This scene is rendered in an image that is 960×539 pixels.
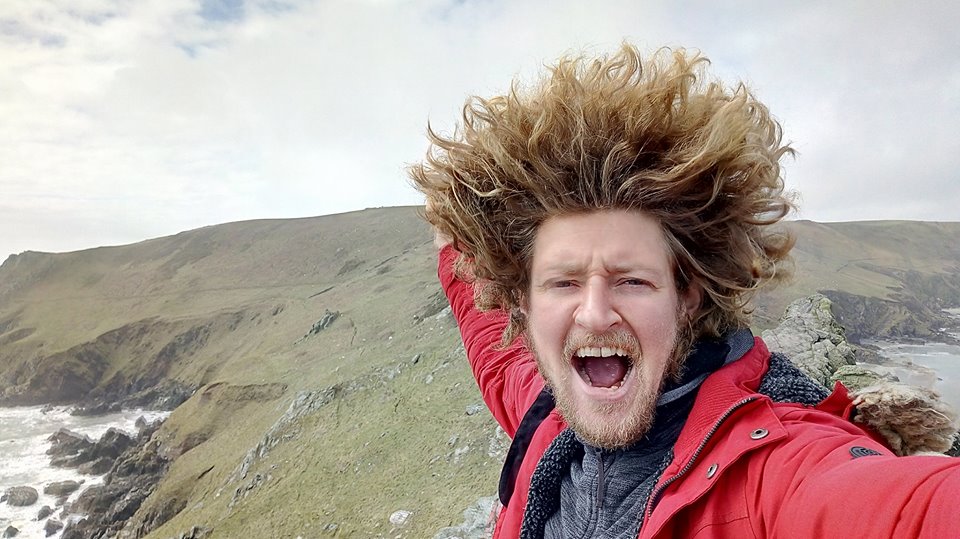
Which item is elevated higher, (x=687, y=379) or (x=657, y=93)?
(x=657, y=93)

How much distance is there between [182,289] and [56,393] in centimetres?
2041

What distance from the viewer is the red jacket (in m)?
1.27

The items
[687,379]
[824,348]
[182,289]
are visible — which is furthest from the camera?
[182,289]

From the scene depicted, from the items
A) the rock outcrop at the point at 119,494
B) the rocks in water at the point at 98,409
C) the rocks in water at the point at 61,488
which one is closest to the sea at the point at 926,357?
the rock outcrop at the point at 119,494

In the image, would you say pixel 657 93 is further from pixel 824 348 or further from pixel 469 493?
pixel 824 348

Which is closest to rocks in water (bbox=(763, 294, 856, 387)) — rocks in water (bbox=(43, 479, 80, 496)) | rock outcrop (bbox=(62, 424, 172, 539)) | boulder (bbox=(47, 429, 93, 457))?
rock outcrop (bbox=(62, 424, 172, 539))

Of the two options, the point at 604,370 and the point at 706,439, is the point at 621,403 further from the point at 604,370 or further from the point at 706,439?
the point at 706,439

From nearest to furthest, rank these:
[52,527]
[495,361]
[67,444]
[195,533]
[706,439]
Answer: [706,439] < [495,361] < [195,533] < [52,527] < [67,444]

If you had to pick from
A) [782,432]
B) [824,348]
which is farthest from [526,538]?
[824,348]

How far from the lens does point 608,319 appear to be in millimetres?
2109

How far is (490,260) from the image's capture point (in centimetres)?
280

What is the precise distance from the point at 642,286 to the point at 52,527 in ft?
96.1

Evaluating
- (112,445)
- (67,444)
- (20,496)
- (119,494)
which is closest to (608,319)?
(119,494)

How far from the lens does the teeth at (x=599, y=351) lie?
2.17 m
